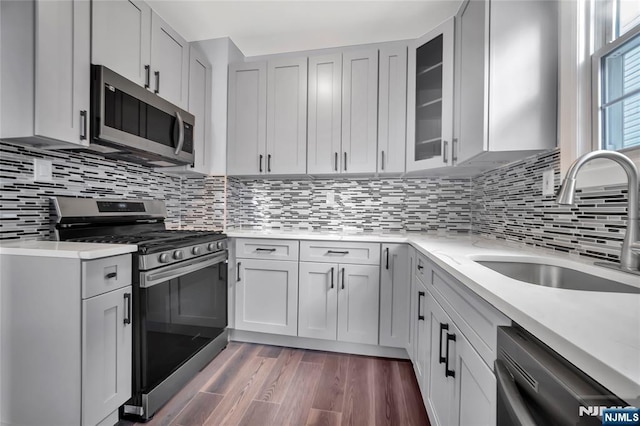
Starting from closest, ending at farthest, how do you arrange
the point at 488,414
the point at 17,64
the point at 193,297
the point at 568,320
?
the point at 568,320, the point at 488,414, the point at 17,64, the point at 193,297

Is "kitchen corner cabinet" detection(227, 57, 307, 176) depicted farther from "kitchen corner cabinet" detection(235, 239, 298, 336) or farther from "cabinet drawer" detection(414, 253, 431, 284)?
"cabinet drawer" detection(414, 253, 431, 284)

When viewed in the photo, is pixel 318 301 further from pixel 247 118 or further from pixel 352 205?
pixel 247 118

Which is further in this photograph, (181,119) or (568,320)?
(181,119)

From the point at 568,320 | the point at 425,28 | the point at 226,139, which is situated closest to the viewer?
the point at 568,320

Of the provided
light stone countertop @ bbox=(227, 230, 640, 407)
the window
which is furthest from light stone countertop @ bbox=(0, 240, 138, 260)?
the window

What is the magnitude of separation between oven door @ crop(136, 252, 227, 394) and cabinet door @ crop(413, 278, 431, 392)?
1443 millimetres

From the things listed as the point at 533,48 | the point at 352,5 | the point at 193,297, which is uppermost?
the point at 352,5

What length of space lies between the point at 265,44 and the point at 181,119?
1.18 m

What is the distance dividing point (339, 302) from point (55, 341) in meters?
1.65

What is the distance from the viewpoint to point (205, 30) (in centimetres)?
249

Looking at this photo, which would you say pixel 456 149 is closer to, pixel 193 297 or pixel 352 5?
pixel 352 5

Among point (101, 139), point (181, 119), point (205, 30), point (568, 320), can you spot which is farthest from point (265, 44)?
point (568, 320)

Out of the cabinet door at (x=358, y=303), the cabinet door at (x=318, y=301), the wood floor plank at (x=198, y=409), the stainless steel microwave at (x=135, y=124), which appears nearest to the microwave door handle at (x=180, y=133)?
the stainless steel microwave at (x=135, y=124)

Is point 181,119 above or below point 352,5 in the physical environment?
below
